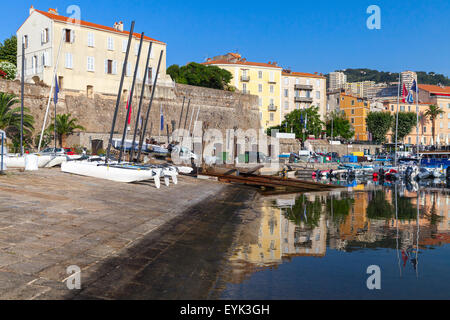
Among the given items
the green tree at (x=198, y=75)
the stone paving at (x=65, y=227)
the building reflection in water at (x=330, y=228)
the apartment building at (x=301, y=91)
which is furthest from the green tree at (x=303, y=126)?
the stone paving at (x=65, y=227)

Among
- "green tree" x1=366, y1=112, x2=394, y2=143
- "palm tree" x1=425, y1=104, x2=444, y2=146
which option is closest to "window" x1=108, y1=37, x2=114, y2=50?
"green tree" x1=366, y1=112, x2=394, y2=143

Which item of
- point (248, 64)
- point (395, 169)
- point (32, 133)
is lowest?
point (395, 169)

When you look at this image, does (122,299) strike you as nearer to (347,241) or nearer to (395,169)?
(347,241)

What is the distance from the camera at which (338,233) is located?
15.4m

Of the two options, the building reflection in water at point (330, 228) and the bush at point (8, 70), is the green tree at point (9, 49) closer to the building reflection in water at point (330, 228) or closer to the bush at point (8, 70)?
the bush at point (8, 70)

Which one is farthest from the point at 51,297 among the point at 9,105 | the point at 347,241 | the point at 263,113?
the point at 263,113

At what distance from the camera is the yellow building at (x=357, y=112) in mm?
104938

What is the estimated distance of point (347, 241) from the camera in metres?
13.9

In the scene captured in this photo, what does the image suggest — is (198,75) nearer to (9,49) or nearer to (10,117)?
(9,49)

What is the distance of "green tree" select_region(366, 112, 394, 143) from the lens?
99125 millimetres

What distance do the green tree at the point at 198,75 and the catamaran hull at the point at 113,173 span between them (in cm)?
5653

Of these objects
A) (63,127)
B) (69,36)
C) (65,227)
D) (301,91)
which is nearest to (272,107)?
(301,91)

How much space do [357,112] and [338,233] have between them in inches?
3767
